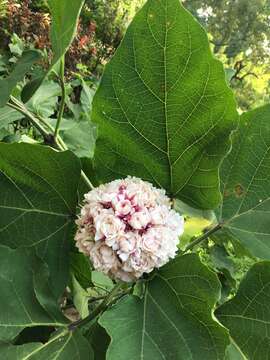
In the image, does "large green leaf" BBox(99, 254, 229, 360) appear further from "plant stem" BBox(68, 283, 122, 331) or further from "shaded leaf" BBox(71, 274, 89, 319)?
"shaded leaf" BBox(71, 274, 89, 319)

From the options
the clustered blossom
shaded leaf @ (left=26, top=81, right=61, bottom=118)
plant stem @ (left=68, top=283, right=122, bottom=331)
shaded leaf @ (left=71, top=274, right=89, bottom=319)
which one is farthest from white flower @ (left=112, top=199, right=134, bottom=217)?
shaded leaf @ (left=26, top=81, right=61, bottom=118)

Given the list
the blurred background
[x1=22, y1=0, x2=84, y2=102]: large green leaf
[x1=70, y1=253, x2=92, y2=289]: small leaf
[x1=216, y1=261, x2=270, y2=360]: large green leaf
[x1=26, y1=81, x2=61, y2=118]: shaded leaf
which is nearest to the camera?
[x1=22, y1=0, x2=84, y2=102]: large green leaf

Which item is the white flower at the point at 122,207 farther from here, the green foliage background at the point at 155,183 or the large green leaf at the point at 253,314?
the large green leaf at the point at 253,314

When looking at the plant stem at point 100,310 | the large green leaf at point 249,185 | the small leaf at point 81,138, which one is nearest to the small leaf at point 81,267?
the plant stem at point 100,310

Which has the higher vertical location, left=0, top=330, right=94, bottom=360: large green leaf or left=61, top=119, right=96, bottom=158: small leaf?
left=61, top=119, right=96, bottom=158: small leaf

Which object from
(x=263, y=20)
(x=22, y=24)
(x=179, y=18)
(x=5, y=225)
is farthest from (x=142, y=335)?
(x=263, y=20)

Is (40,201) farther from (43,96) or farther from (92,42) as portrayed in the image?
(92,42)

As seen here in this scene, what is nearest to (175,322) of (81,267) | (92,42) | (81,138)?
(81,267)
